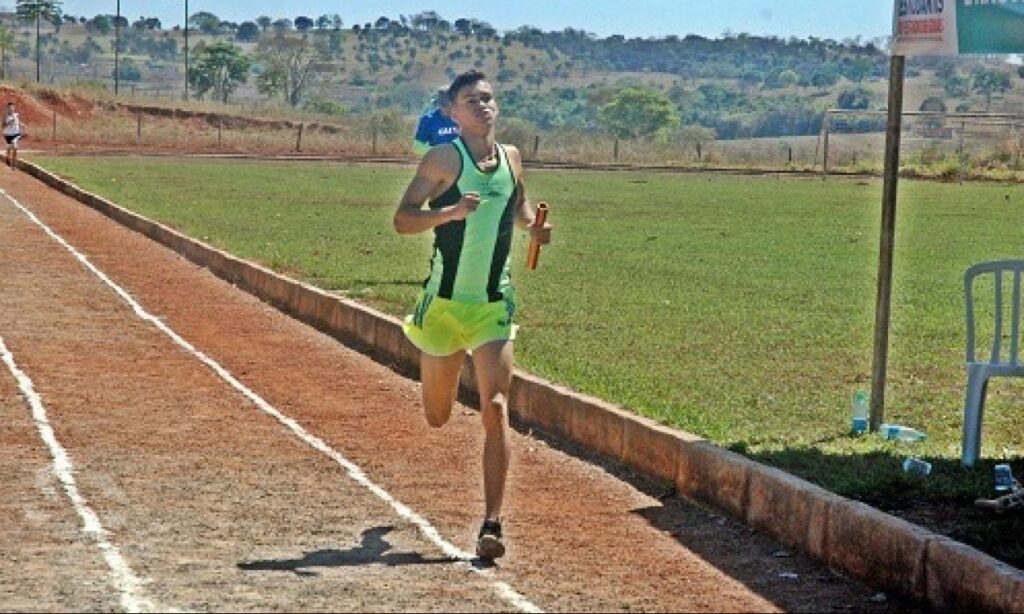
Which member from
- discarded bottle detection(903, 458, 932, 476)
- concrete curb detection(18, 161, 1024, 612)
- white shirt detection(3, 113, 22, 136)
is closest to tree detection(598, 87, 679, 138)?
white shirt detection(3, 113, 22, 136)

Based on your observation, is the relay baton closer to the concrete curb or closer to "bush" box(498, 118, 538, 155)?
the concrete curb

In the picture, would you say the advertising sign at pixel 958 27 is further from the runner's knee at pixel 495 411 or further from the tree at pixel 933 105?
the tree at pixel 933 105

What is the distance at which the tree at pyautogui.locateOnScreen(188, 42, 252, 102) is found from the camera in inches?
6816

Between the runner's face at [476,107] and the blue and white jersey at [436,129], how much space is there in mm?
2294

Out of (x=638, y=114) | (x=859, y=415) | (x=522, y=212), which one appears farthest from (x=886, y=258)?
(x=638, y=114)

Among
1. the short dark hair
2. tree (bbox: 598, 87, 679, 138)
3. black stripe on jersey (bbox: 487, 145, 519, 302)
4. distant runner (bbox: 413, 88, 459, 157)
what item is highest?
the short dark hair

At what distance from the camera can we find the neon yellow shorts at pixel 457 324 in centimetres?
929

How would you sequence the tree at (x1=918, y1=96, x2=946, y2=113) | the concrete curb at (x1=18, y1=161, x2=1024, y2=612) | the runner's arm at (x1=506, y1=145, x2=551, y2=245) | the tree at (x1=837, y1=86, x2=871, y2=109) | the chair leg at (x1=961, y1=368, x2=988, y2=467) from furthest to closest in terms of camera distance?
the tree at (x1=837, y1=86, x2=871, y2=109) → the tree at (x1=918, y1=96, x2=946, y2=113) → the chair leg at (x1=961, y1=368, x2=988, y2=467) → the runner's arm at (x1=506, y1=145, x2=551, y2=245) → the concrete curb at (x1=18, y1=161, x2=1024, y2=612)

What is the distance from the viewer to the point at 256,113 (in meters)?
115

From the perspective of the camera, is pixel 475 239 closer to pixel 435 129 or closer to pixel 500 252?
pixel 500 252

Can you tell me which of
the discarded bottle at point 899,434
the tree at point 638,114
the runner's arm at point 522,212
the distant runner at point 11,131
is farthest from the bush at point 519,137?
the runner's arm at point 522,212

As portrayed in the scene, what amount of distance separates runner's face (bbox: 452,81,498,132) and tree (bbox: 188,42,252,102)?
159 m

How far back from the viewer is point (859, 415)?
12547 millimetres

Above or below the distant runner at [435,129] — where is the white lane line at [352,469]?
below
